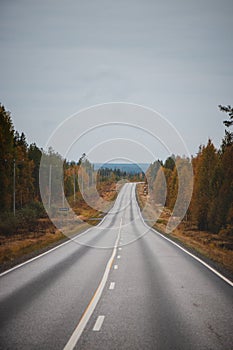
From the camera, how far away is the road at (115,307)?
647 cm

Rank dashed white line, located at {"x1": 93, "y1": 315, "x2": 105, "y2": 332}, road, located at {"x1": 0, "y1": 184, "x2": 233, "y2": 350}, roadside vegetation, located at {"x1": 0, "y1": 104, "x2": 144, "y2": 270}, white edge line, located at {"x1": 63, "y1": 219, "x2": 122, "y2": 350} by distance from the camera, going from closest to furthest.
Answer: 1. white edge line, located at {"x1": 63, "y1": 219, "x2": 122, "y2": 350}
2. road, located at {"x1": 0, "y1": 184, "x2": 233, "y2": 350}
3. dashed white line, located at {"x1": 93, "y1": 315, "x2": 105, "y2": 332}
4. roadside vegetation, located at {"x1": 0, "y1": 104, "x2": 144, "y2": 270}

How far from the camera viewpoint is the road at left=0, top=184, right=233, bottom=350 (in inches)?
255

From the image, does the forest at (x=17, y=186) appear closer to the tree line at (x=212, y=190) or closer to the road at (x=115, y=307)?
the tree line at (x=212, y=190)

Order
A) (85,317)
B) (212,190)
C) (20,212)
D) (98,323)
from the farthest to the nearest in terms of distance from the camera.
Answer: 1. (212,190)
2. (20,212)
3. (85,317)
4. (98,323)

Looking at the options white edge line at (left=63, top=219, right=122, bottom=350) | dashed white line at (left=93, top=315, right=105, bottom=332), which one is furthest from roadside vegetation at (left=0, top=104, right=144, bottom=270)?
dashed white line at (left=93, top=315, right=105, bottom=332)

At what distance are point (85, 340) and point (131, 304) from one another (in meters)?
2.64

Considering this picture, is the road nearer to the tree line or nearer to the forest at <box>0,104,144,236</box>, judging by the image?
the forest at <box>0,104,144,236</box>

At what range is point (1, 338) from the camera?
21.4 feet

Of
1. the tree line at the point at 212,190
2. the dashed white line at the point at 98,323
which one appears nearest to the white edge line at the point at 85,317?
the dashed white line at the point at 98,323

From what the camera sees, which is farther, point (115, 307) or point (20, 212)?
point (20, 212)

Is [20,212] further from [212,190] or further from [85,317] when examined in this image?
[85,317]

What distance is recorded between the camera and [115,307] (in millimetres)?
8680

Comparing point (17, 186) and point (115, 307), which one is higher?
point (17, 186)

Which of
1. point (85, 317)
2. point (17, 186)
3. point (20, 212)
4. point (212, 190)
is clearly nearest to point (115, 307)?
point (85, 317)
